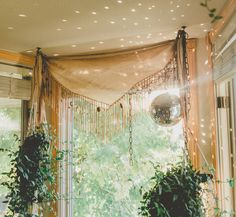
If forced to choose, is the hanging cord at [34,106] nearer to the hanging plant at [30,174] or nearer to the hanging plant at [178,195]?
the hanging plant at [30,174]

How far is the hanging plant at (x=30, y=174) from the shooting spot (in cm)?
321

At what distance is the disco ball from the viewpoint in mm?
2779

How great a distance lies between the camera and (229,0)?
2.24 meters

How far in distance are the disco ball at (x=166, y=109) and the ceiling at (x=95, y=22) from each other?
56 centimetres

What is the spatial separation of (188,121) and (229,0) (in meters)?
1.11

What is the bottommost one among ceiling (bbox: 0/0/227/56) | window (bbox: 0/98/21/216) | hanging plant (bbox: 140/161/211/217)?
hanging plant (bbox: 140/161/211/217)

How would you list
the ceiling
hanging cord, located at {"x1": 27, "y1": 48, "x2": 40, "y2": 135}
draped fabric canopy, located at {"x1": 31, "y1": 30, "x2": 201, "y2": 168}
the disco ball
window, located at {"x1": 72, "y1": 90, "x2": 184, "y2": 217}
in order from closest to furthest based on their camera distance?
the ceiling, the disco ball, draped fabric canopy, located at {"x1": 31, "y1": 30, "x2": 201, "y2": 168}, window, located at {"x1": 72, "y1": 90, "x2": 184, "y2": 217}, hanging cord, located at {"x1": 27, "y1": 48, "x2": 40, "y2": 135}

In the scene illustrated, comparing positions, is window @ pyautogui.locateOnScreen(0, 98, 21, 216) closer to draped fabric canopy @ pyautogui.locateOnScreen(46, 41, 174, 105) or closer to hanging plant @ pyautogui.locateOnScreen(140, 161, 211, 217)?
draped fabric canopy @ pyautogui.locateOnScreen(46, 41, 174, 105)

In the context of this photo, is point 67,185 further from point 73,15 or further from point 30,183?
point 73,15

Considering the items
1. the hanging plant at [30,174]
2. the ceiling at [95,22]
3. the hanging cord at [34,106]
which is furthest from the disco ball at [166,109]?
the hanging cord at [34,106]

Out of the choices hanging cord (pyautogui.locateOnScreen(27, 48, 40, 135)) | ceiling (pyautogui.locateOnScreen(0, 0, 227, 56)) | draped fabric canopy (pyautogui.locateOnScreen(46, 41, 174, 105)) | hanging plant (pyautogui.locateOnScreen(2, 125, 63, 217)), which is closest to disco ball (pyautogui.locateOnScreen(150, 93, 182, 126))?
draped fabric canopy (pyautogui.locateOnScreen(46, 41, 174, 105))

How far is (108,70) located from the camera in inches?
132

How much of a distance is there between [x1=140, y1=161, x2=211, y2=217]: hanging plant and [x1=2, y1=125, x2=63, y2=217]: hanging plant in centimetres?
124

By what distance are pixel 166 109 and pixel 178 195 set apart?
2.32 feet
